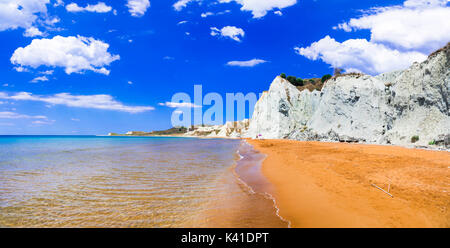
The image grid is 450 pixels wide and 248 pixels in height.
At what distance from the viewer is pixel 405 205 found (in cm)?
435

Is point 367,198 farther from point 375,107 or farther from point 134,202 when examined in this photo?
point 375,107

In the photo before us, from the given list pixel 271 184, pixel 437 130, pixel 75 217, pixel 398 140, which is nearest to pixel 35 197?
pixel 75 217

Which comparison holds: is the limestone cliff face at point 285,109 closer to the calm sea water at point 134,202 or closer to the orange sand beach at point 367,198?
the orange sand beach at point 367,198

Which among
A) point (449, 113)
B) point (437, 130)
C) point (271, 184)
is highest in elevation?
point (449, 113)

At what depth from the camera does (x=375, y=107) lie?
27375 mm

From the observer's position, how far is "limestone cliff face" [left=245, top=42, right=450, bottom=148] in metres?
18.1

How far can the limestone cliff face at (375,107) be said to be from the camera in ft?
59.5

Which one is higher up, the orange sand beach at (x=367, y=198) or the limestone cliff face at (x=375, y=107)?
the limestone cliff face at (x=375, y=107)

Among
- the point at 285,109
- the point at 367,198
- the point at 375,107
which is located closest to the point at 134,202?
the point at 367,198

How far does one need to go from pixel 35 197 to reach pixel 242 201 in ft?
18.6

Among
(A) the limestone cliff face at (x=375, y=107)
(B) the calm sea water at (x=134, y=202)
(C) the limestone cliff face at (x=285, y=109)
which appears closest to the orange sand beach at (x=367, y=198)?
(B) the calm sea water at (x=134, y=202)

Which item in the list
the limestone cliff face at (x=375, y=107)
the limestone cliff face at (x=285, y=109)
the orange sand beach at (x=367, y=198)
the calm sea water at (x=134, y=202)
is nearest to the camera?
the orange sand beach at (x=367, y=198)

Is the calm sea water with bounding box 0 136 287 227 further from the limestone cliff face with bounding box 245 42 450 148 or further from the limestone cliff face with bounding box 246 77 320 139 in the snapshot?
the limestone cliff face with bounding box 246 77 320 139
